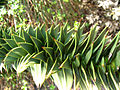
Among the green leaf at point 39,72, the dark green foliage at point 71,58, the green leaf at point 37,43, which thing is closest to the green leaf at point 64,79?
the dark green foliage at point 71,58

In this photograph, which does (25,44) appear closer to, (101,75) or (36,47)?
(36,47)

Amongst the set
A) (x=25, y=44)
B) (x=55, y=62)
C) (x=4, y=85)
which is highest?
(x=25, y=44)

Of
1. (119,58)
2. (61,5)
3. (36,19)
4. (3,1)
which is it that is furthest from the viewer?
(3,1)

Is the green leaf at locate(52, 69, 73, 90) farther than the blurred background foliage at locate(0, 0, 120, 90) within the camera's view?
No

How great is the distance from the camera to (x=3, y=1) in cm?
396

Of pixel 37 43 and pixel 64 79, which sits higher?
pixel 37 43

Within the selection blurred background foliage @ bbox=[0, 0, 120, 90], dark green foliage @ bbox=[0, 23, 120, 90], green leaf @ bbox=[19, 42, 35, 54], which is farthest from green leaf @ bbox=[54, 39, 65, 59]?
blurred background foliage @ bbox=[0, 0, 120, 90]

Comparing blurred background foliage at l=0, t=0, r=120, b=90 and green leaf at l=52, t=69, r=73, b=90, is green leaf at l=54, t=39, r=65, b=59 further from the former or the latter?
blurred background foliage at l=0, t=0, r=120, b=90

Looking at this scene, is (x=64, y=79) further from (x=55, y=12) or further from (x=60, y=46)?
(x=55, y=12)

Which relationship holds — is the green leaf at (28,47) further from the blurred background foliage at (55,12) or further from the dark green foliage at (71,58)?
the blurred background foliage at (55,12)

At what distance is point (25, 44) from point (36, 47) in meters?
0.16

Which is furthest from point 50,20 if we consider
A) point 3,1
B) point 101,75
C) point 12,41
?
point 101,75

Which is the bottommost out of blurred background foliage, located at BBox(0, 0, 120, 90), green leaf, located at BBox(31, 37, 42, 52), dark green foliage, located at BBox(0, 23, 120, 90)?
dark green foliage, located at BBox(0, 23, 120, 90)

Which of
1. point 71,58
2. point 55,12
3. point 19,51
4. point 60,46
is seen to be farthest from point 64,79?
point 55,12
